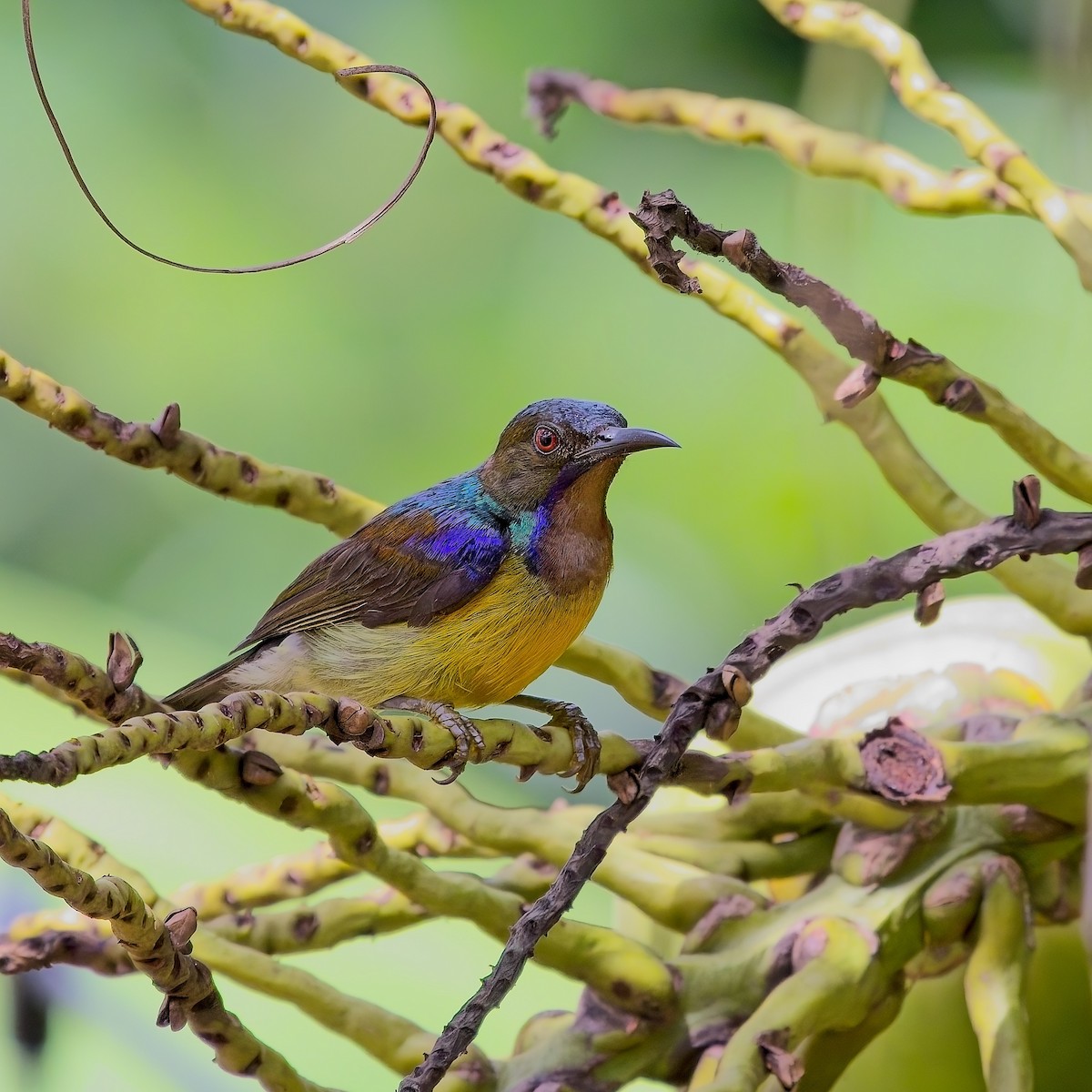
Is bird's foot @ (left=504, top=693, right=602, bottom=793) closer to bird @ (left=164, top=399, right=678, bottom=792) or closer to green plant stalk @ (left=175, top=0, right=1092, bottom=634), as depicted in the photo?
bird @ (left=164, top=399, right=678, bottom=792)

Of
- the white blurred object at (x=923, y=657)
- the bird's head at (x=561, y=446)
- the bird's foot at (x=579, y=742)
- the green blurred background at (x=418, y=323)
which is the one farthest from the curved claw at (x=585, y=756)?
the green blurred background at (x=418, y=323)

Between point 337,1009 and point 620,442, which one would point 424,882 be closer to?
point 337,1009

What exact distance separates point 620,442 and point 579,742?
0.23 m

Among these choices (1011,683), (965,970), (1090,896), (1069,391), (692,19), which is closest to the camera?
(1090,896)

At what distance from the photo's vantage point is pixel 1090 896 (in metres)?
0.44

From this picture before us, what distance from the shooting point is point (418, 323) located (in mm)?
1667

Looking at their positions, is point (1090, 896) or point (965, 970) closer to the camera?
point (1090, 896)

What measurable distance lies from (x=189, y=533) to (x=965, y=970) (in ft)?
3.57

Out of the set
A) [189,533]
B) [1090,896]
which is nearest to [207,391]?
[189,533]

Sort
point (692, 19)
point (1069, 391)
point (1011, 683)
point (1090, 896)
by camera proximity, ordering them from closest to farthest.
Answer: point (1090, 896) → point (1011, 683) → point (1069, 391) → point (692, 19)

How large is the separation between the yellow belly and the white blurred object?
0.31 metres

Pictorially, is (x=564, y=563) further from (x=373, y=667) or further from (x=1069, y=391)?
(x=1069, y=391)

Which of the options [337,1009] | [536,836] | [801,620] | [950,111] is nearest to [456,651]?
[536,836]

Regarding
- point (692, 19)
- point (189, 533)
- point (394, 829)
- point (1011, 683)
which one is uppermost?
point (692, 19)
